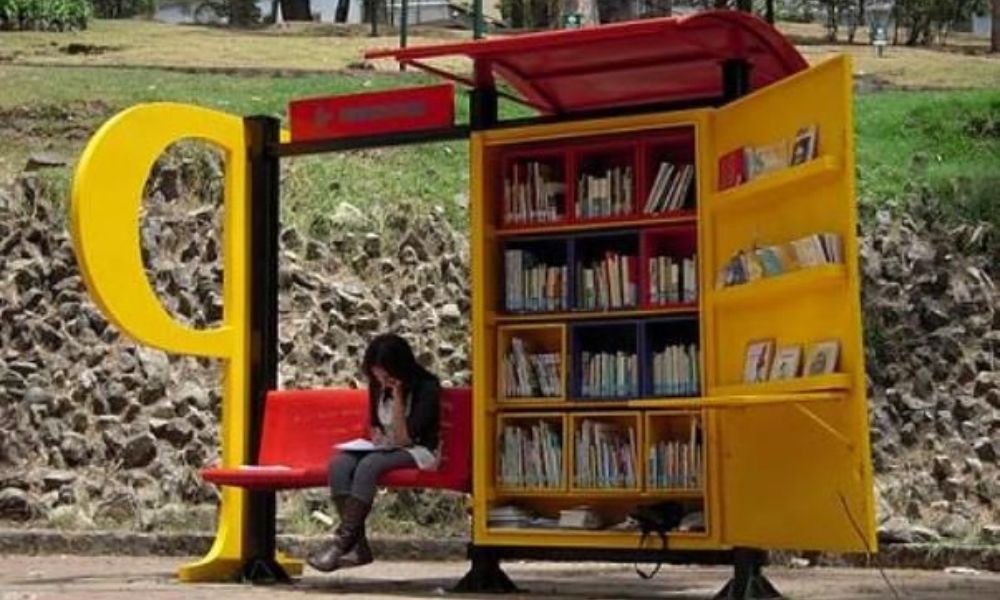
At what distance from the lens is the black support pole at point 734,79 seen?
11172 millimetres

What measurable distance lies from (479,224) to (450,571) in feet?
11.2

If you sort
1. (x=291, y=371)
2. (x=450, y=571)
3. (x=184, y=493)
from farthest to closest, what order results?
(x=291, y=371) → (x=184, y=493) → (x=450, y=571)

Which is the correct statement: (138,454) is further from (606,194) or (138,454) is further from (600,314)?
(606,194)

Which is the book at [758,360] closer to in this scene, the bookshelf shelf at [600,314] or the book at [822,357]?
the book at [822,357]

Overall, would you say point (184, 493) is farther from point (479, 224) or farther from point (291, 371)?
point (479, 224)

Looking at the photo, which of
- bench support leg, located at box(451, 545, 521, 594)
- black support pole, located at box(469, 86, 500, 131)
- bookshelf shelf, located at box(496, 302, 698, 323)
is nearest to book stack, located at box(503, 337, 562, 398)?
bookshelf shelf, located at box(496, 302, 698, 323)

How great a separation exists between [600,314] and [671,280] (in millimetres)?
491

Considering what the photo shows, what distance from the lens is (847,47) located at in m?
35.2

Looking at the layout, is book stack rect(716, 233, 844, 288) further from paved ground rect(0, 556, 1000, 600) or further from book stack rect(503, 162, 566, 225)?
paved ground rect(0, 556, 1000, 600)

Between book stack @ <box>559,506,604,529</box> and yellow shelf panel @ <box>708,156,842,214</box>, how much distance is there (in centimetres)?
192

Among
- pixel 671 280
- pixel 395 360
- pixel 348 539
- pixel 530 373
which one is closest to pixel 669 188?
pixel 671 280

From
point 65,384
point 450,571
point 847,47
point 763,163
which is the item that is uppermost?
point 847,47

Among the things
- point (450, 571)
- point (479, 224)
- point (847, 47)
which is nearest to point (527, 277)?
point (479, 224)

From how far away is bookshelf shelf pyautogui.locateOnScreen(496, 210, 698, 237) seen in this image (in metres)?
11.5
